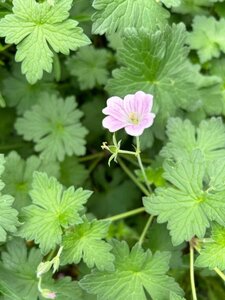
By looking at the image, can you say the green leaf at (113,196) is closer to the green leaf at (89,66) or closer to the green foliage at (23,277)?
the green leaf at (89,66)

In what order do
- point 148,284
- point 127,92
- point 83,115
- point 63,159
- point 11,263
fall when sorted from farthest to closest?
1. point 83,115
2. point 63,159
3. point 127,92
4. point 11,263
5. point 148,284

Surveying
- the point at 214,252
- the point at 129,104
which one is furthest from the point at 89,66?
the point at 214,252

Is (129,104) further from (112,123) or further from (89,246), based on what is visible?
(89,246)

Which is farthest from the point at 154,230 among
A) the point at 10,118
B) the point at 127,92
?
the point at 10,118

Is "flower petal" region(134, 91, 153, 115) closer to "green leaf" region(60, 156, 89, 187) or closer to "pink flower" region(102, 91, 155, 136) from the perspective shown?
"pink flower" region(102, 91, 155, 136)

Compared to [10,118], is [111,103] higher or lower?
higher

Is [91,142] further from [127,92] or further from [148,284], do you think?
[148,284]
